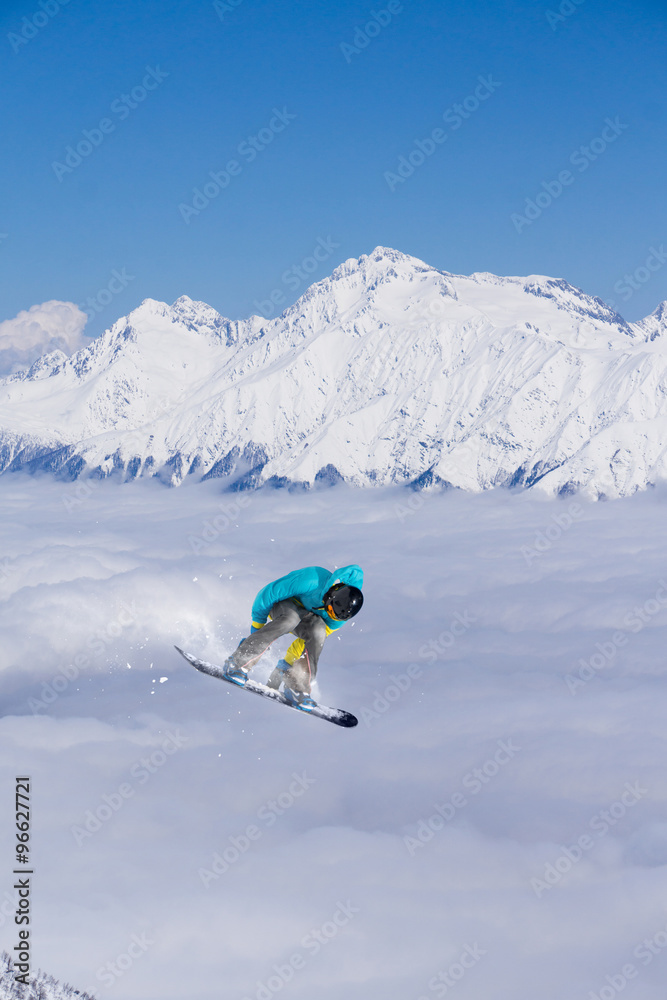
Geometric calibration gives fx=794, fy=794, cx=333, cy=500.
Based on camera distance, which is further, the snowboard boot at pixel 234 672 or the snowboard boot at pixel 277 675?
the snowboard boot at pixel 277 675

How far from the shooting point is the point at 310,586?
1344cm

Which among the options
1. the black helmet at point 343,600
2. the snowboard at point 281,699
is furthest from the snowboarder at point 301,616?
the snowboard at point 281,699

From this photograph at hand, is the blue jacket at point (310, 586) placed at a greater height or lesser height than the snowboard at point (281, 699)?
greater

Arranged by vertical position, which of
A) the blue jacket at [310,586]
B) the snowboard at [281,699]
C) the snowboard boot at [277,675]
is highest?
the blue jacket at [310,586]

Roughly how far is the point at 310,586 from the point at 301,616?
0.75 metres

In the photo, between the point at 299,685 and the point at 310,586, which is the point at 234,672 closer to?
the point at 299,685

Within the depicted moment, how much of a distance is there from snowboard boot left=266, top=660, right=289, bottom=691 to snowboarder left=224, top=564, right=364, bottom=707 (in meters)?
0.17

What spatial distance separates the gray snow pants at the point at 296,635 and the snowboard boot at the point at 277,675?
0.69ft

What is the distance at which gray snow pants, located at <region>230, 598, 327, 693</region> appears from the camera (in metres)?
13.6

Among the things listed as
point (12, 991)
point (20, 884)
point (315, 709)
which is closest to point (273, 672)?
point (315, 709)

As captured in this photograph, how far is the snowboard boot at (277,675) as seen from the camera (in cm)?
1483

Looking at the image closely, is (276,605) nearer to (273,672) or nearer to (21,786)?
(273,672)

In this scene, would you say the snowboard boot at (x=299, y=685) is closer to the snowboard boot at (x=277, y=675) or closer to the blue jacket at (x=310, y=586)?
the snowboard boot at (x=277, y=675)

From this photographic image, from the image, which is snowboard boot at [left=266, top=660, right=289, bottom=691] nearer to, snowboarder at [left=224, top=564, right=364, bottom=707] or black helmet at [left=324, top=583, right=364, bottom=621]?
snowboarder at [left=224, top=564, right=364, bottom=707]
